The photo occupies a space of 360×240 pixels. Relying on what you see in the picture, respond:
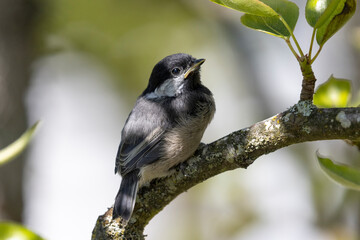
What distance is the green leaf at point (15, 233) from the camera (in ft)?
5.66

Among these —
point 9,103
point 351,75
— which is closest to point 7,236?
point 9,103

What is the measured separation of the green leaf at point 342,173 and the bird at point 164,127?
4.50 feet

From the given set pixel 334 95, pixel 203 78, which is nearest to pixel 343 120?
pixel 334 95

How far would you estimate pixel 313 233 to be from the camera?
405 cm

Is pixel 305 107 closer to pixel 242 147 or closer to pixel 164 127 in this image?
pixel 242 147

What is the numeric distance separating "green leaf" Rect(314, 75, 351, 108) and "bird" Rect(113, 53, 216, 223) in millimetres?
1104

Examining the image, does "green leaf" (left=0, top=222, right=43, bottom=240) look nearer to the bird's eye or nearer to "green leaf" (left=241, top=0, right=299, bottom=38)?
"green leaf" (left=241, top=0, right=299, bottom=38)

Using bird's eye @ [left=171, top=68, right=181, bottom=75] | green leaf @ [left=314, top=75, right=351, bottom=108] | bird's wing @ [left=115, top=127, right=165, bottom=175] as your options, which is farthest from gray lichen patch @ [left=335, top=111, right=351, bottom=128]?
bird's eye @ [left=171, top=68, right=181, bottom=75]

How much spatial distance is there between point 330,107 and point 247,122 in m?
4.06

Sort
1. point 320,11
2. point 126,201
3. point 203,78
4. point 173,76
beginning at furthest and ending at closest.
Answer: point 203,78 → point 173,76 → point 126,201 → point 320,11

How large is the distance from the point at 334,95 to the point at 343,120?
1.03 feet

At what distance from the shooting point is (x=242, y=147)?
2133 millimetres

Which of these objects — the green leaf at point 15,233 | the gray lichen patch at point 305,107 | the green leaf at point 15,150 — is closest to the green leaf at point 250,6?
the gray lichen patch at point 305,107

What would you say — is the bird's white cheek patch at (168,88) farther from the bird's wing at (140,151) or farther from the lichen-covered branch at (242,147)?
the lichen-covered branch at (242,147)
